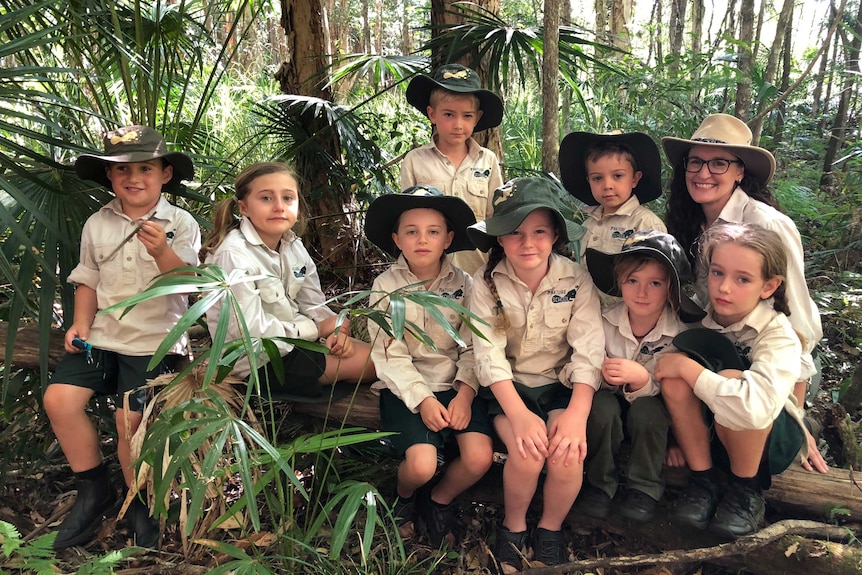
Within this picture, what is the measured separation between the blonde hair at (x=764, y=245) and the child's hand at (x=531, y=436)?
0.88 metres

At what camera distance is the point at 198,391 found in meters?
2.26

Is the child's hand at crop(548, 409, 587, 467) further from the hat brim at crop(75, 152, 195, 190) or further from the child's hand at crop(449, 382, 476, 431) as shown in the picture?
the hat brim at crop(75, 152, 195, 190)

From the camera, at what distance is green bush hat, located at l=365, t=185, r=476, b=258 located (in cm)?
237

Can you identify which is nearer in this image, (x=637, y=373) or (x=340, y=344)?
(x=637, y=373)

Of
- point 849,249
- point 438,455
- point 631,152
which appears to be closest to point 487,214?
point 631,152

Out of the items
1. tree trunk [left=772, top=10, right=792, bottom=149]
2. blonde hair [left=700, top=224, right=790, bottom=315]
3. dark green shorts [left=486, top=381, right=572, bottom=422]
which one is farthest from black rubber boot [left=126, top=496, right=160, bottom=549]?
tree trunk [left=772, top=10, right=792, bottom=149]

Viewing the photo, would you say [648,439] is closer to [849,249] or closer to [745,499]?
[745,499]

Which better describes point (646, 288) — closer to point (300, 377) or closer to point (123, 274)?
point (300, 377)

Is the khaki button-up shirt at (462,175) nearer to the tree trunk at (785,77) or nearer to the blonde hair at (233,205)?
the blonde hair at (233,205)

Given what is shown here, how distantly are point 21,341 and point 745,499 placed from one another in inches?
120

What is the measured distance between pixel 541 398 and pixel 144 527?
5.58ft

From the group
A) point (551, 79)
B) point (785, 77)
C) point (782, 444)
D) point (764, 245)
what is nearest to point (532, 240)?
point (764, 245)

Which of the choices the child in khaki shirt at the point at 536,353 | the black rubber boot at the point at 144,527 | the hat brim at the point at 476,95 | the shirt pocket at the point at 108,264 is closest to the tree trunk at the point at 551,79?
the hat brim at the point at 476,95

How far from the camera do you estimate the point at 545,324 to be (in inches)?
92.7
